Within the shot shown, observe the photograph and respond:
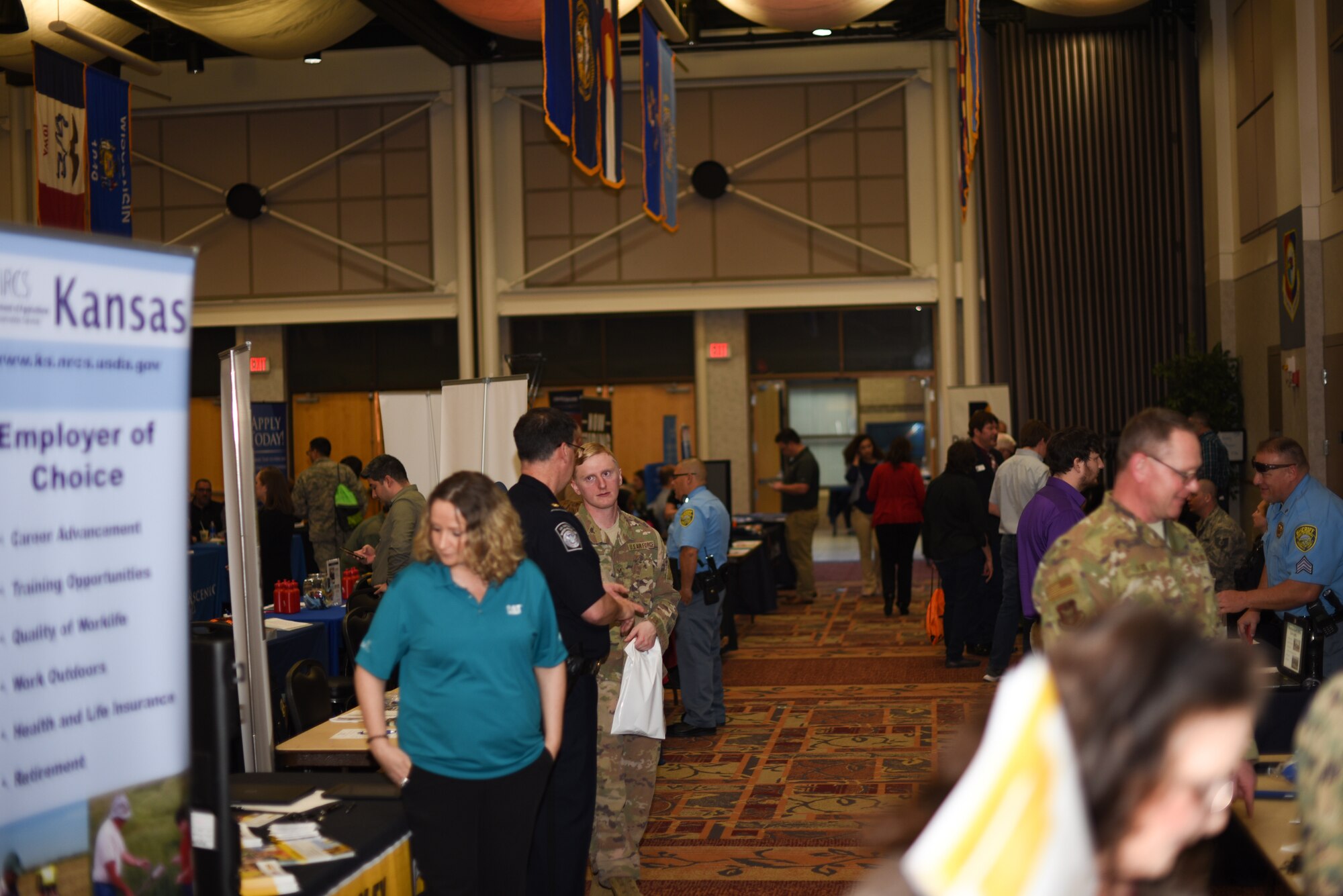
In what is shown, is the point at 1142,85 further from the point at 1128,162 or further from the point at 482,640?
the point at 482,640

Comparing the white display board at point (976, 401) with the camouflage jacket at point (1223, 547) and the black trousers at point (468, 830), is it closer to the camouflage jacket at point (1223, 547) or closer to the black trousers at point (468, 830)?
the camouflage jacket at point (1223, 547)

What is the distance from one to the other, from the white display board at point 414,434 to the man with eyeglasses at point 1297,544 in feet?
14.2

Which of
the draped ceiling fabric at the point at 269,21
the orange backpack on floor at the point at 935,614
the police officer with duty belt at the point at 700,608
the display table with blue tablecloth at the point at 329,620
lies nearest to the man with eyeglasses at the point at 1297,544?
the police officer with duty belt at the point at 700,608

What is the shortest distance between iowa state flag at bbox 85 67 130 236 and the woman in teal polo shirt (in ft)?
29.3

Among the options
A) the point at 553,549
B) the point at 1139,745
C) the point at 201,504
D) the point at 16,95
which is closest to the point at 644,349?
the point at 201,504

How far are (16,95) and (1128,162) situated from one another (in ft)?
43.0

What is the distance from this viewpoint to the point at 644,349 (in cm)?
1548

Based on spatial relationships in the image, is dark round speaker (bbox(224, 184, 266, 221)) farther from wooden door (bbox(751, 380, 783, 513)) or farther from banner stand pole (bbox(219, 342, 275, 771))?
banner stand pole (bbox(219, 342, 275, 771))

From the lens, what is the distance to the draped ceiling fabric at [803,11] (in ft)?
35.2

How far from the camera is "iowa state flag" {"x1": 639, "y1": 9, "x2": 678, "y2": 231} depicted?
9.14 metres

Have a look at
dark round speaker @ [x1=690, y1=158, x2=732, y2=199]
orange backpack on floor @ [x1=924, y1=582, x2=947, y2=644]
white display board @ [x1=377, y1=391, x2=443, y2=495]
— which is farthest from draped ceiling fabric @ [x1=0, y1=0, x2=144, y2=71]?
orange backpack on floor @ [x1=924, y1=582, x2=947, y2=644]

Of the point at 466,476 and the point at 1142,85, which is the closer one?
the point at 466,476

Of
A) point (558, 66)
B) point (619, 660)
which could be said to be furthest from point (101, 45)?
point (619, 660)

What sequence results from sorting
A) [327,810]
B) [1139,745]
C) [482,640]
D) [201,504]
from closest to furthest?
[1139,745], [482,640], [327,810], [201,504]
